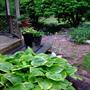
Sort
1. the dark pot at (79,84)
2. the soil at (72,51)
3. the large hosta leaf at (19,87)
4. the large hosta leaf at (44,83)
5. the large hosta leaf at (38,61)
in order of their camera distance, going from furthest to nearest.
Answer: the soil at (72,51) < the dark pot at (79,84) < the large hosta leaf at (38,61) < the large hosta leaf at (44,83) < the large hosta leaf at (19,87)

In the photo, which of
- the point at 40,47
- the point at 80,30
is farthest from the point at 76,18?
the point at 40,47

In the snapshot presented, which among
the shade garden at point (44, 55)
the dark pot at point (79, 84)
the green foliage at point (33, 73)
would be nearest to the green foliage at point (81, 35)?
the shade garden at point (44, 55)

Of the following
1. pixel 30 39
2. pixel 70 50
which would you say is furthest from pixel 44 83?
pixel 70 50

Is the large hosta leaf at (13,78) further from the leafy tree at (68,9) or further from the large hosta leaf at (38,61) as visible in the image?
the leafy tree at (68,9)

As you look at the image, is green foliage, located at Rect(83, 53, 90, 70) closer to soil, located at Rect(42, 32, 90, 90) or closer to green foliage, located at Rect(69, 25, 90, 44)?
soil, located at Rect(42, 32, 90, 90)

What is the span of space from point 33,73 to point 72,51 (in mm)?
4752

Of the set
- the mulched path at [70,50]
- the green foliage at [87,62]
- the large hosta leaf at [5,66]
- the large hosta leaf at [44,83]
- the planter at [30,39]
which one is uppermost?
the large hosta leaf at [5,66]

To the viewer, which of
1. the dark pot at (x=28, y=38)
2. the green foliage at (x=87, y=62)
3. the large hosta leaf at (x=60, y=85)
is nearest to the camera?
the large hosta leaf at (x=60, y=85)

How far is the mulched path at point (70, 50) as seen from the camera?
7043 mm

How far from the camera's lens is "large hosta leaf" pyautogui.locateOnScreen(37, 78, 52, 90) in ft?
11.4

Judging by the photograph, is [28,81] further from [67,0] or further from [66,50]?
[67,0]

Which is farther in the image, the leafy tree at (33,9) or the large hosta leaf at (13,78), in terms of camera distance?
the leafy tree at (33,9)

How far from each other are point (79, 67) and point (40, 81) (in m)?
3.14

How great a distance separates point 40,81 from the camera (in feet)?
11.6
